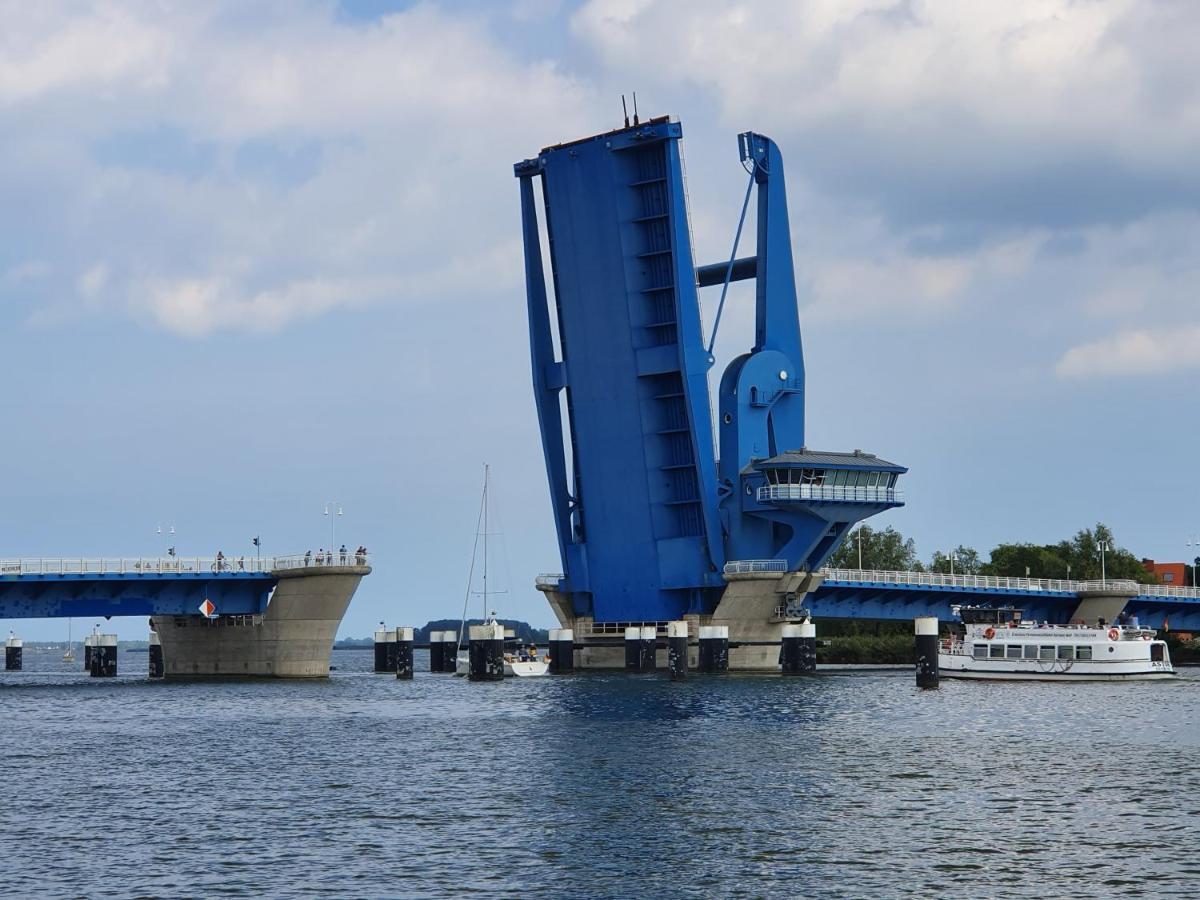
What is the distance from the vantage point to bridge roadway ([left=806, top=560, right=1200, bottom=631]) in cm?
10569

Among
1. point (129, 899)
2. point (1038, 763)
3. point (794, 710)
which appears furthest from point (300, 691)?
point (129, 899)

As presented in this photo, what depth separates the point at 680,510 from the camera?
9538 centimetres

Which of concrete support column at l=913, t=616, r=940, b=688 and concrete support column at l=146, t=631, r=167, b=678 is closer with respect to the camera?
concrete support column at l=913, t=616, r=940, b=688

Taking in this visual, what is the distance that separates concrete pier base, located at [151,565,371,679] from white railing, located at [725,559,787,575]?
20.5m

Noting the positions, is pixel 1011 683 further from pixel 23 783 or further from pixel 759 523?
pixel 23 783

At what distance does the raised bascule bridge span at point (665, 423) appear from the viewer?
89.2m

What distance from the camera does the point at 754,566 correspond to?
9500 cm

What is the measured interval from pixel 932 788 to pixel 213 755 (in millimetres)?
21100

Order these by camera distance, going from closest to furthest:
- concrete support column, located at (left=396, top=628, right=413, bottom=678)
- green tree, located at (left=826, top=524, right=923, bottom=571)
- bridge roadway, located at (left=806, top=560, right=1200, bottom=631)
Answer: concrete support column, located at (left=396, top=628, right=413, bottom=678) < bridge roadway, located at (left=806, top=560, right=1200, bottom=631) < green tree, located at (left=826, top=524, right=923, bottom=571)

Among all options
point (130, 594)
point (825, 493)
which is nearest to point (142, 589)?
point (130, 594)

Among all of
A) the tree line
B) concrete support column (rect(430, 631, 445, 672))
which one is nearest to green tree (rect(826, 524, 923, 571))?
the tree line

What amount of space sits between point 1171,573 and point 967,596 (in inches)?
2711

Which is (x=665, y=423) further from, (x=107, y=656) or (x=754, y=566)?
(x=107, y=656)

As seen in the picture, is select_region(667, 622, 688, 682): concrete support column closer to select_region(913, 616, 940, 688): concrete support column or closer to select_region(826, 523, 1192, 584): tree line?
select_region(913, 616, 940, 688): concrete support column
